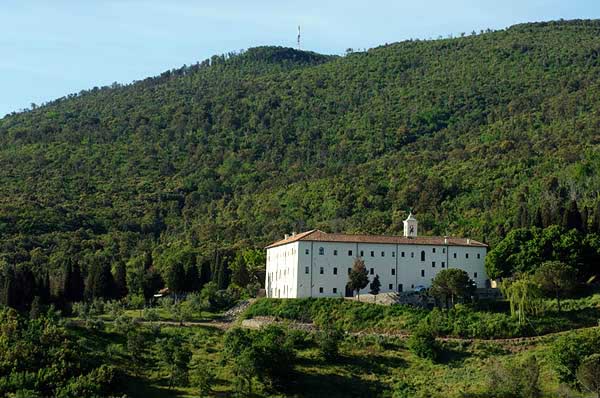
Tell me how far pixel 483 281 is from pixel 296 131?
11430 cm

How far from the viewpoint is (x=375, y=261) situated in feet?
263

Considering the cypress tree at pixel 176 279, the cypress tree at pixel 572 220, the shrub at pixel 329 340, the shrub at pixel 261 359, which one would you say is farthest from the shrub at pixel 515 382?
the cypress tree at pixel 176 279

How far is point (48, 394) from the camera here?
6012 cm

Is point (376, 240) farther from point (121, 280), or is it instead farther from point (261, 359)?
point (121, 280)

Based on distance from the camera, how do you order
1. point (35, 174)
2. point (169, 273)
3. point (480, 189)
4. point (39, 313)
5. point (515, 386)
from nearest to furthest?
point (515, 386) → point (39, 313) → point (169, 273) → point (480, 189) → point (35, 174)

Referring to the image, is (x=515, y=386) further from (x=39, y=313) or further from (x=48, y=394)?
(x=39, y=313)

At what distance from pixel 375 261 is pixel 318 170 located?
80892mm

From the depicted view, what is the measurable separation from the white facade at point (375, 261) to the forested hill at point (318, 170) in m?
9.65

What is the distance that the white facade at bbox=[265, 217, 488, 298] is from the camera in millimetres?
79312

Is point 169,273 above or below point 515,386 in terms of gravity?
above

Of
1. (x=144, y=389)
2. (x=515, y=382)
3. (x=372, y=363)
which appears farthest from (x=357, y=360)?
(x=144, y=389)

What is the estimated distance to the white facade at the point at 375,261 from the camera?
3123 inches

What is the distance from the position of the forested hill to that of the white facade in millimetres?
9648

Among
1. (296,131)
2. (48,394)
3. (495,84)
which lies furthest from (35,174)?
(48,394)
